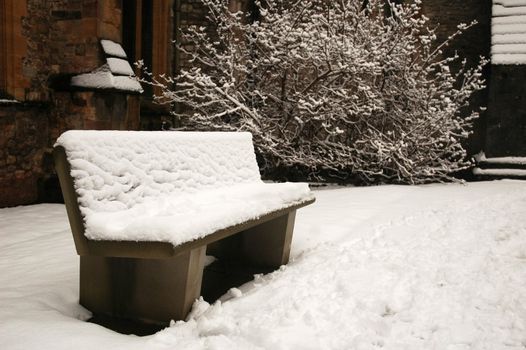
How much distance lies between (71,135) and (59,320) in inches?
37.7

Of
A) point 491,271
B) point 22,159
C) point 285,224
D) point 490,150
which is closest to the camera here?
point 491,271

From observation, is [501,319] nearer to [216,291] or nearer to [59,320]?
[216,291]

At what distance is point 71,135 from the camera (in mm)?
2549

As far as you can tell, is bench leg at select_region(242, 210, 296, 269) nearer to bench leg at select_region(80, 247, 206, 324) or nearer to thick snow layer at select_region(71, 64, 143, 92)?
bench leg at select_region(80, 247, 206, 324)

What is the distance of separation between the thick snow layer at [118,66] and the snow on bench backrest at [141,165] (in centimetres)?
333

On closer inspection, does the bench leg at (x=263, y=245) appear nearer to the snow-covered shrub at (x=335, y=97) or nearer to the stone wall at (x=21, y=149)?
the stone wall at (x=21, y=149)

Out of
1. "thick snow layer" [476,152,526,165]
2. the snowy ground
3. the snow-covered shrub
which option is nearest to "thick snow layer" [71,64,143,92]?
the snow-covered shrub

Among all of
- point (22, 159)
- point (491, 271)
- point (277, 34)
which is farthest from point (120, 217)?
point (277, 34)

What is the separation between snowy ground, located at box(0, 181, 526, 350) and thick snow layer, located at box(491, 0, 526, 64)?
21.0 ft

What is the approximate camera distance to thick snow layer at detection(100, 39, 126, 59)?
22.3 feet

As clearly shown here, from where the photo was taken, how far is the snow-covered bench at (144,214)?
2.39 meters

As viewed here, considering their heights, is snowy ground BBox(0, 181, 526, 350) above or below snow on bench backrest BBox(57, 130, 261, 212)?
below

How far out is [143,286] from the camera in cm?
276

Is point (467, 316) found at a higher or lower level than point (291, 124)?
lower
